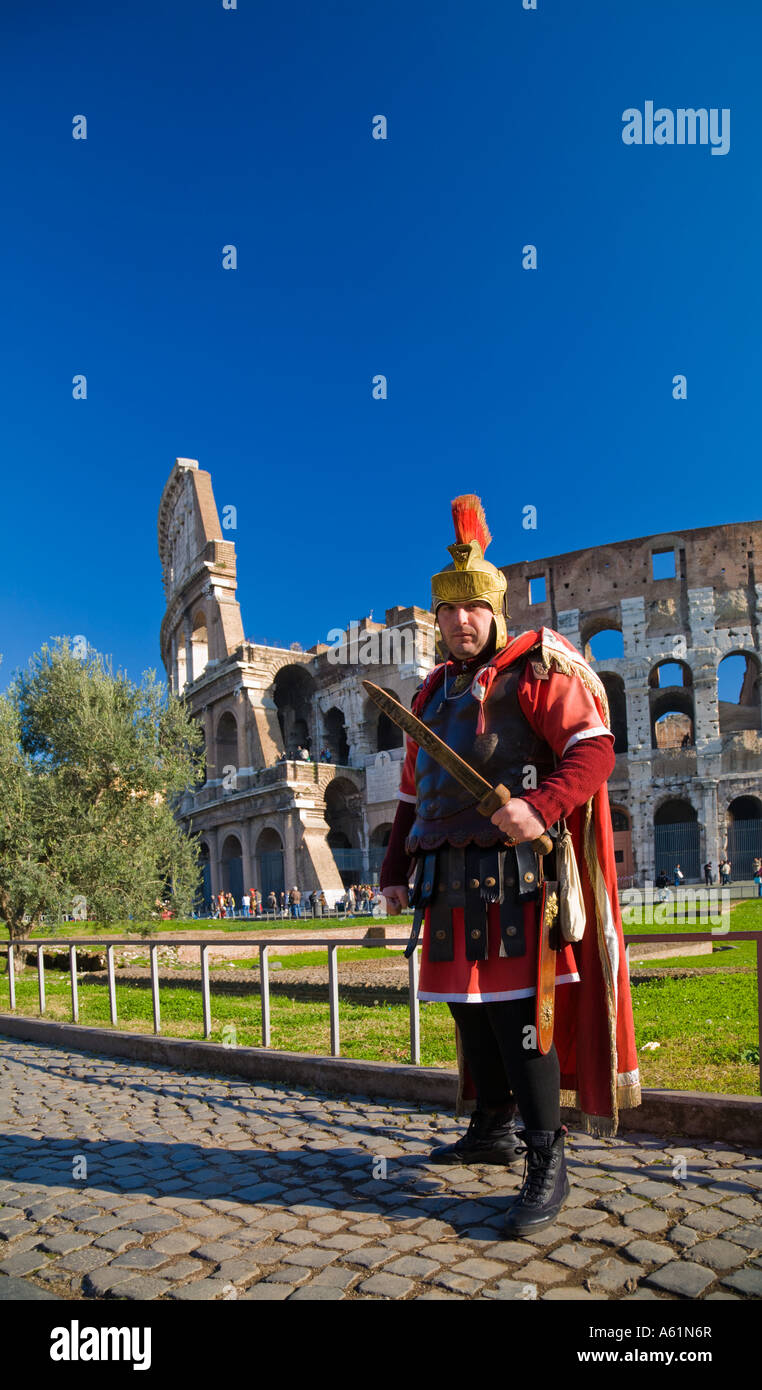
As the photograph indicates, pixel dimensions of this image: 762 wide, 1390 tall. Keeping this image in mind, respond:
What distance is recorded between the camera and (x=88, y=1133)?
426 centimetres

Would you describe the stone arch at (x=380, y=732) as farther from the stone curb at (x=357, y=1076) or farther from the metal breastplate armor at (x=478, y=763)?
the metal breastplate armor at (x=478, y=763)

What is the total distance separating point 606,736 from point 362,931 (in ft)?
48.8

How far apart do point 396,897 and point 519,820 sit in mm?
868

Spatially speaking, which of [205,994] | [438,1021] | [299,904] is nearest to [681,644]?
[299,904]

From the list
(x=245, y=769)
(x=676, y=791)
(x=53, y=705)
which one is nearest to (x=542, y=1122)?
(x=53, y=705)

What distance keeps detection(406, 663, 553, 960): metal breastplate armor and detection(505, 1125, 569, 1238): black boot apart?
575mm

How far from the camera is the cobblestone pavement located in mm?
2387

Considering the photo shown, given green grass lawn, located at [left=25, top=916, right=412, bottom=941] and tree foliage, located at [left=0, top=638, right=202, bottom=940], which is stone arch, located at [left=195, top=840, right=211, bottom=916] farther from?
tree foliage, located at [left=0, top=638, right=202, bottom=940]

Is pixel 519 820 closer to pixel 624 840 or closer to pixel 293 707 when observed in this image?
pixel 624 840

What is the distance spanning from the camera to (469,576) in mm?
3172

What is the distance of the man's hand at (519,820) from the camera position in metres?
2.68

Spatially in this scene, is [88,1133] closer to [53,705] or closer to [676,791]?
[53,705]
